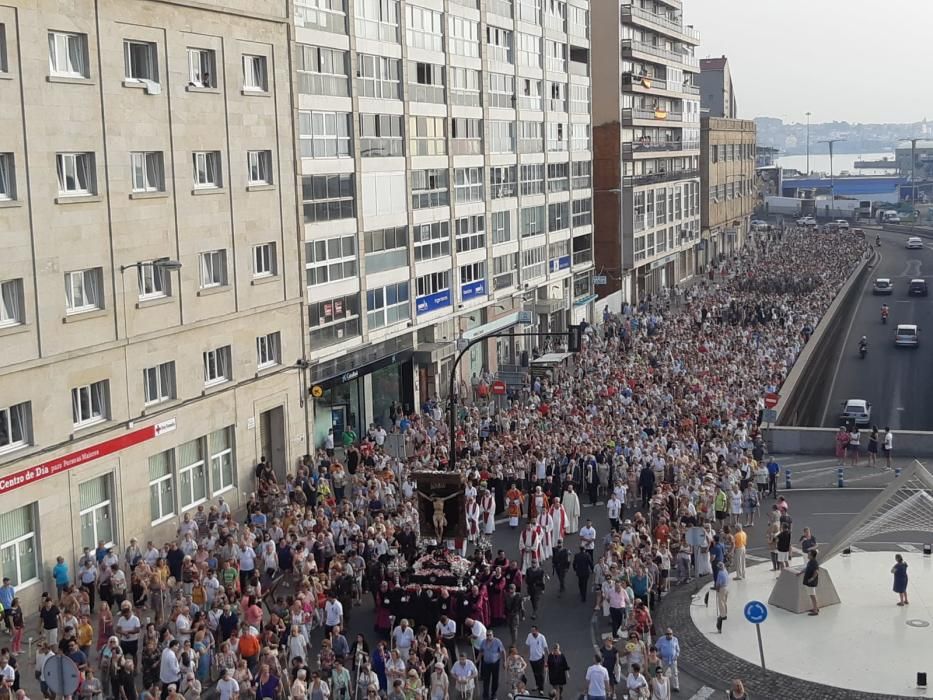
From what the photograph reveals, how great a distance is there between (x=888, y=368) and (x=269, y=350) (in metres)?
40.5

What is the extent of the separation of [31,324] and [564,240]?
4301cm

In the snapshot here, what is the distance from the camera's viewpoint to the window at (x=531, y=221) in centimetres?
6069

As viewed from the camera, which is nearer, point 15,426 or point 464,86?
point 15,426

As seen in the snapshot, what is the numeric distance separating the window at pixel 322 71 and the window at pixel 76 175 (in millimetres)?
10772

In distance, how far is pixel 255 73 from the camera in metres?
36.9

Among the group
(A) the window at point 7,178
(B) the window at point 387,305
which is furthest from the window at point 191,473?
(B) the window at point 387,305

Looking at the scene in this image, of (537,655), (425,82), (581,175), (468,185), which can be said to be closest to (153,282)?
(537,655)

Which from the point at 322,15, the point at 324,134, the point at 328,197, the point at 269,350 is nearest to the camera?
the point at 269,350

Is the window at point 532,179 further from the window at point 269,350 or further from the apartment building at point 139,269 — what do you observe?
the window at point 269,350

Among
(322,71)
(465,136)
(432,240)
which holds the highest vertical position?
(322,71)

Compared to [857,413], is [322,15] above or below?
above

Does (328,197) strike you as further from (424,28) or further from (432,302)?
(424,28)

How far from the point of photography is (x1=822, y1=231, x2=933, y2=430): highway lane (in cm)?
5556

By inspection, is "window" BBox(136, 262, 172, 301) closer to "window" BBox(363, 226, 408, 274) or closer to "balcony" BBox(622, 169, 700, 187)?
"window" BBox(363, 226, 408, 274)
